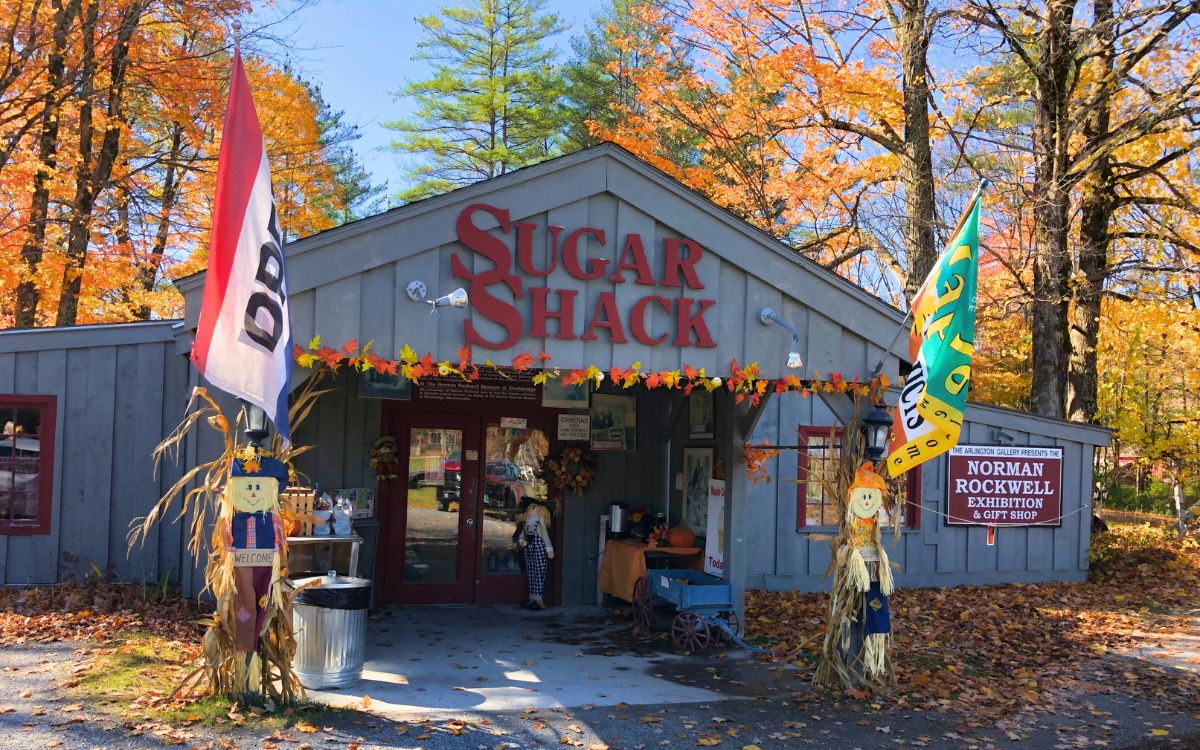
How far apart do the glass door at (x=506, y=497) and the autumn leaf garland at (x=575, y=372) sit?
2.76m

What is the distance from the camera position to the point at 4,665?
698 cm

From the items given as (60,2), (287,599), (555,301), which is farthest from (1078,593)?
(60,2)

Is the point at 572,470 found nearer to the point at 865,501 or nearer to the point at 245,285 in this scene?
the point at 865,501

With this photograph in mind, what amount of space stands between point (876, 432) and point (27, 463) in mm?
8366

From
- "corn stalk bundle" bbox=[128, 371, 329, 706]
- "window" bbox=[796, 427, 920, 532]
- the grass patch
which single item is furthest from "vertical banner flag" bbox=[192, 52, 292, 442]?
"window" bbox=[796, 427, 920, 532]

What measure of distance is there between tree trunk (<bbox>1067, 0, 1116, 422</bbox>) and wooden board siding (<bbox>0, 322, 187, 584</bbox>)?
13.2 metres

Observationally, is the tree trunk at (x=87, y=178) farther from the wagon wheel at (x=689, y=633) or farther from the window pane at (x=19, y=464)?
the wagon wheel at (x=689, y=633)

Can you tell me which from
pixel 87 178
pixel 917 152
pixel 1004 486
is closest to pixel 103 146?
pixel 87 178

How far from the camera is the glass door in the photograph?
36.5 feet

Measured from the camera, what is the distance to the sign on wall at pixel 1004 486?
12.8 metres

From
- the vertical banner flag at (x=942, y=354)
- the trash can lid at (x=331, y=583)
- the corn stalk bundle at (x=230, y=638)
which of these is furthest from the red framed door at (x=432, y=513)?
the vertical banner flag at (x=942, y=354)

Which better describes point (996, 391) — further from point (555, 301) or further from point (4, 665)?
point (4, 665)

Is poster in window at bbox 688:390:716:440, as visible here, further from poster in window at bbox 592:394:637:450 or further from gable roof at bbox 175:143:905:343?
gable roof at bbox 175:143:905:343

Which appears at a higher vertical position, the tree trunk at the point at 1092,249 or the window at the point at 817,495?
the tree trunk at the point at 1092,249
